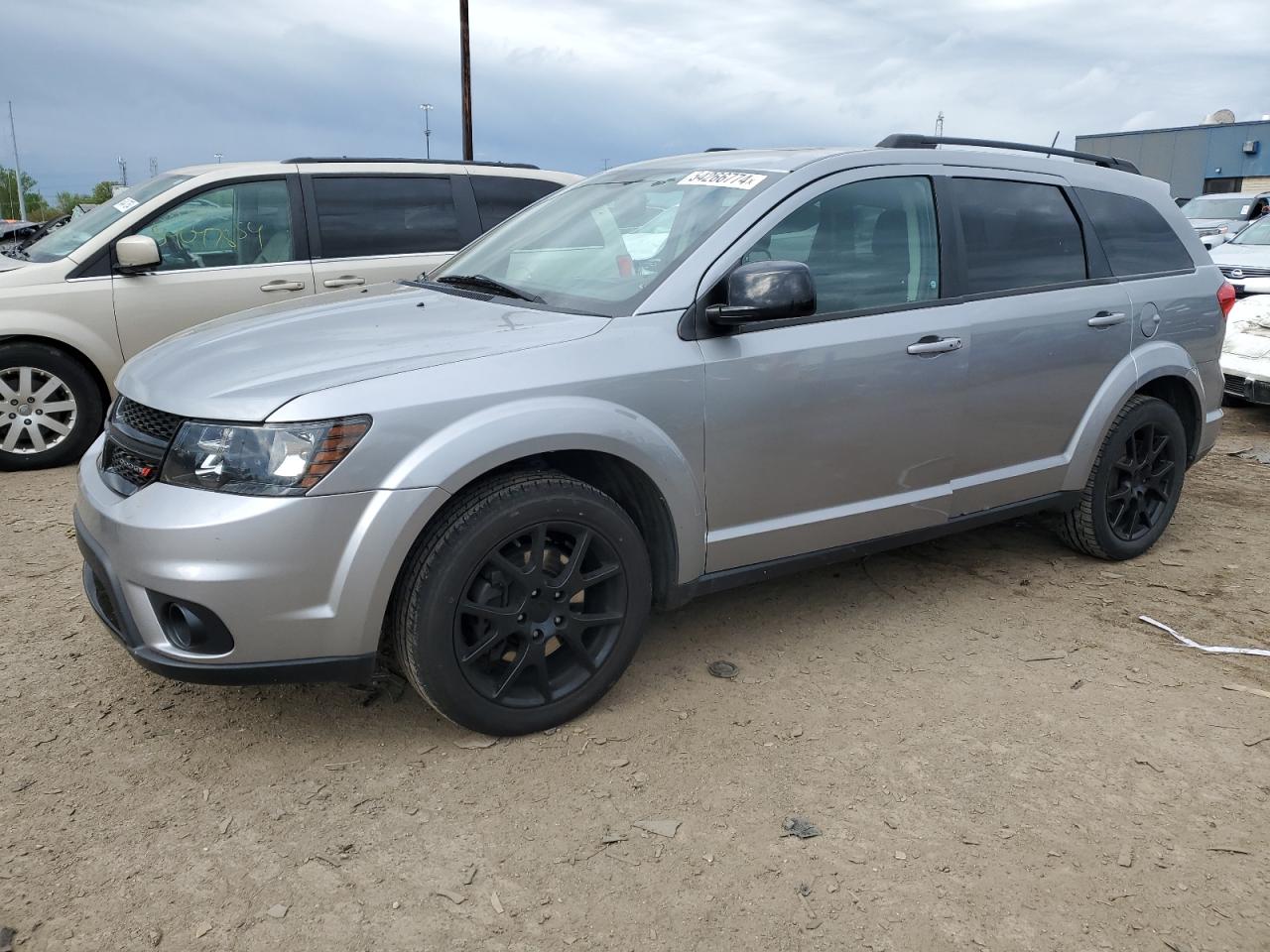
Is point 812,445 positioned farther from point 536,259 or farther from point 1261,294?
point 1261,294

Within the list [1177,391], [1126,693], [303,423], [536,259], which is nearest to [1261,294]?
[1177,391]

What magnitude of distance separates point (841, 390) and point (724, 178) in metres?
0.86

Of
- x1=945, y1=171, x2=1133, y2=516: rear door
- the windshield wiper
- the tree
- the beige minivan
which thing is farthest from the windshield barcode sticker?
the tree

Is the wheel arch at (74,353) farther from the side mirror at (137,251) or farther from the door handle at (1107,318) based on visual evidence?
the door handle at (1107,318)

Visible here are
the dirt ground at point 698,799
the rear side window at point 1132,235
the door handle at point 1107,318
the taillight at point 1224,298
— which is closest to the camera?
the dirt ground at point 698,799

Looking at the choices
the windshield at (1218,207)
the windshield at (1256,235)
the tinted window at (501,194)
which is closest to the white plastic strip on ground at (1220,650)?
the tinted window at (501,194)

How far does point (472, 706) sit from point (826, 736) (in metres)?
1.08

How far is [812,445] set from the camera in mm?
3498

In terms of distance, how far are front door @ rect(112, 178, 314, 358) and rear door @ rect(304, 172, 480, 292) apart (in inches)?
6.8

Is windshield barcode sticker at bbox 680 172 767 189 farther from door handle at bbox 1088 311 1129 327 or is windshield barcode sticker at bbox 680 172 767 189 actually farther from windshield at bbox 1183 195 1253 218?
windshield at bbox 1183 195 1253 218

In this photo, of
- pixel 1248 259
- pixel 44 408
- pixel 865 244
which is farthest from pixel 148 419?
pixel 1248 259

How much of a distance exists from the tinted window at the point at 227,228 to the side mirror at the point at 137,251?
26cm

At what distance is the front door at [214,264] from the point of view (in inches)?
243

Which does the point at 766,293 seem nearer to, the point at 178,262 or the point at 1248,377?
the point at 178,262
